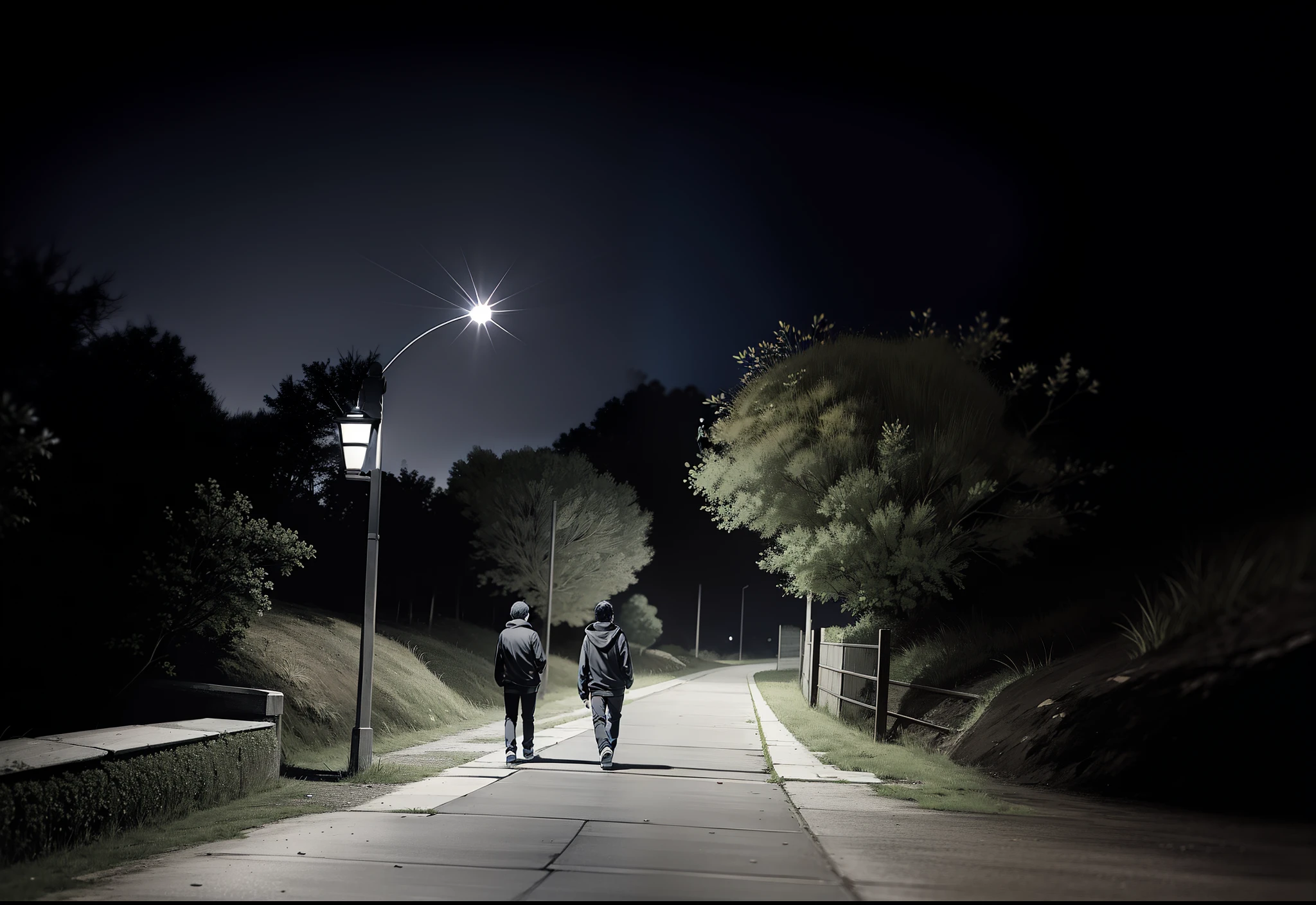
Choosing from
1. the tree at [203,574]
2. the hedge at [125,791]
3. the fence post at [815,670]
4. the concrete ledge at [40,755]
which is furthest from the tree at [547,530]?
the concrete ledge at [40,755]

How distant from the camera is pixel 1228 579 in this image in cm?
843

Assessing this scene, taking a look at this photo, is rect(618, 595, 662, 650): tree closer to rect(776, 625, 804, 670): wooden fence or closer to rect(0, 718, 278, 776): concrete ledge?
rect(776, 625, 804, 670): wooden fence

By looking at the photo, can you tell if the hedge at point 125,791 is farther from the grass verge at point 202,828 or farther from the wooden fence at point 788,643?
the wooden fence at point 788,643

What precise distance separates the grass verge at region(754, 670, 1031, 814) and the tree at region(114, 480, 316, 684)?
831 cm

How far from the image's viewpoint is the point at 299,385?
4281 cm

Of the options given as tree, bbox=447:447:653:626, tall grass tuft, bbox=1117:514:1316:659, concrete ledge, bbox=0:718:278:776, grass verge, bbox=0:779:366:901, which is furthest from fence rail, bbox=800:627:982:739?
tree, bbox=447:447:653:626

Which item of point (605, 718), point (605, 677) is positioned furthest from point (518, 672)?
point (605, 718)

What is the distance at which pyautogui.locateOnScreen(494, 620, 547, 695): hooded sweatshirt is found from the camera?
1305 cm

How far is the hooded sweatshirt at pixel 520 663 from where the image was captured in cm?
→ 1305

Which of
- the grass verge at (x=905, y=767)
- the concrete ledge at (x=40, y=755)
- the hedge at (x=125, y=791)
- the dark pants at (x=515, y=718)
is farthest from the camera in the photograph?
the dark pants at (x=515, y=718)

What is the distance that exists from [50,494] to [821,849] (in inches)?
398

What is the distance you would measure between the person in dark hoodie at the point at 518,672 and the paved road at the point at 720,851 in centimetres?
174

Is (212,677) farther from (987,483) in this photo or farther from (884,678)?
(987,483)

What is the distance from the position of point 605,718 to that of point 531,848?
5.79 metres
